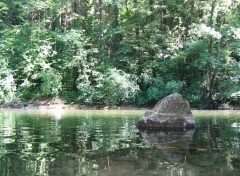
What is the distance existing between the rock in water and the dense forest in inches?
580

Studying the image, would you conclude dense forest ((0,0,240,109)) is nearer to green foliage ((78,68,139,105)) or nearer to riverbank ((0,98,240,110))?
green foliage ((78,68,139,105))

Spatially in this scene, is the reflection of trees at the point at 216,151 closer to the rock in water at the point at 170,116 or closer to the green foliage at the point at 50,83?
the rock in water at the point at 170,116

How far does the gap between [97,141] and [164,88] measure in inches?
787

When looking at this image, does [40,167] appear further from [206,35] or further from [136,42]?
[136,42]

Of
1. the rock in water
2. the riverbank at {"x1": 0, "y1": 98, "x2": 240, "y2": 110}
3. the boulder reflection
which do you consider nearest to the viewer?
the boulder reflection

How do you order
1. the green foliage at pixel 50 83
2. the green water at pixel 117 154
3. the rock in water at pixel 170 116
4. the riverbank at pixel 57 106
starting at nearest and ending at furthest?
1. the green water at pixel 117 154
2. the rock in water at pixel 170 116
3. the riverbank at pixel 57 106
4. the green foliage at pixel 50 83

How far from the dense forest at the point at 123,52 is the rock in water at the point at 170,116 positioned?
14732 millimetres

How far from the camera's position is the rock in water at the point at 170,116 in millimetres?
12906

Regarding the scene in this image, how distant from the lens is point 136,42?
31.7 metres

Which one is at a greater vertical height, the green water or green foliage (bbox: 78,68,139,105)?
green foliage (bbox: 78,68,139,105)

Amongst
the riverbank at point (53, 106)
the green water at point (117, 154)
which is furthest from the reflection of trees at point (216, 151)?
the riverbank at point (53, 106)

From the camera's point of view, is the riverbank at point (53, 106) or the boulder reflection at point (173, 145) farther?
the riverbank at point (53, 106)

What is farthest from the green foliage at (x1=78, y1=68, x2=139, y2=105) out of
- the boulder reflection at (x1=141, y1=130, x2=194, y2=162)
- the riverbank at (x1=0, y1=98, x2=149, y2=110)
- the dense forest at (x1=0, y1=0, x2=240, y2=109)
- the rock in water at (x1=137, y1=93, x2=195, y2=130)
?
the boulder reflection at (x1=141, y1=130, x2=194, y2=162)

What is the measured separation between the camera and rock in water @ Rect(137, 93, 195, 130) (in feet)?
42.3
